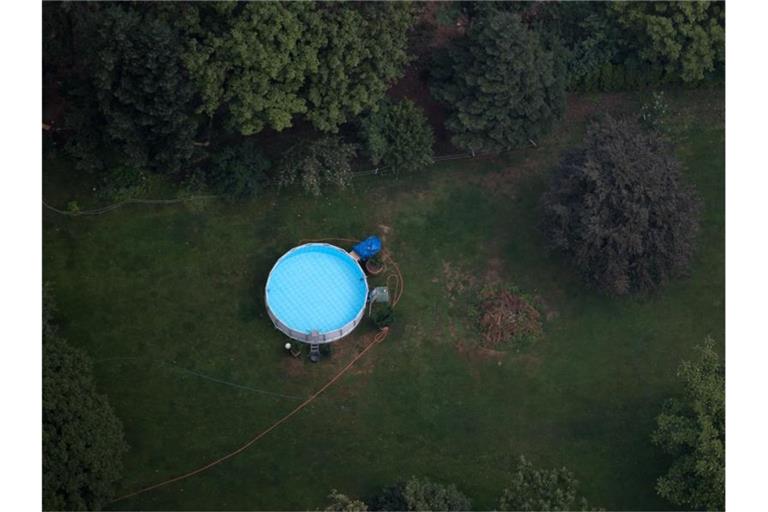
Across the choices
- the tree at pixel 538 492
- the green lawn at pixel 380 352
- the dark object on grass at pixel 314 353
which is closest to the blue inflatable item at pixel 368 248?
the green lawn at pixel 380 352

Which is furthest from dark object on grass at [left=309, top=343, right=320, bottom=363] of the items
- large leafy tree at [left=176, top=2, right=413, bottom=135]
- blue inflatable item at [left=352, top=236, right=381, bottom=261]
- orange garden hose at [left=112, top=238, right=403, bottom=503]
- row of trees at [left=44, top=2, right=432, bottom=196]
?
large leafy tree at [left=176, top=2, right=413, bottom=135]

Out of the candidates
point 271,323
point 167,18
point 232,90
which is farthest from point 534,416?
point 167,18

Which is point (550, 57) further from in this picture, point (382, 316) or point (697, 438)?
point (697, 438)

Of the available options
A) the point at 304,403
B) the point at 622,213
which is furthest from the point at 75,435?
the point at 622,213

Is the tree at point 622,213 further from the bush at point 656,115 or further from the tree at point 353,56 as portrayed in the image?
the tree at point 353,56

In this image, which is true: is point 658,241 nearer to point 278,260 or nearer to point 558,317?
point 558,317

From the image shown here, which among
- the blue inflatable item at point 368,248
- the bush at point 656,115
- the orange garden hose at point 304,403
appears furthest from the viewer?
the bush at point 656,115
